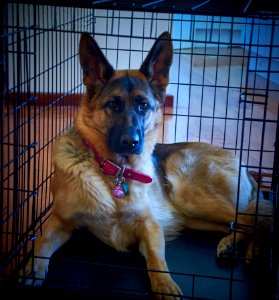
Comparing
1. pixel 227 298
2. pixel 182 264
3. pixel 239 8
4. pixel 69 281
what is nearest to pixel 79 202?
pixel 69 281

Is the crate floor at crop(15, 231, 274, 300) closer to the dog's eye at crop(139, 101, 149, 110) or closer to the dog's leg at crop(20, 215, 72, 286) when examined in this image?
the dog's leg at crop(20, 215, 72, 286)

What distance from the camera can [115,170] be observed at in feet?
7.38

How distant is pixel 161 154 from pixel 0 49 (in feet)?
4.22

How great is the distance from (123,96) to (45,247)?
0.79m

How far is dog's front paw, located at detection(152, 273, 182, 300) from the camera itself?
1.88m

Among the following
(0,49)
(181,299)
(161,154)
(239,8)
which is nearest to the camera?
(0,49)

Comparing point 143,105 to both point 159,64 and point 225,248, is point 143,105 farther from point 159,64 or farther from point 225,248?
point 225,248

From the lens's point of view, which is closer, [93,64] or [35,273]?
[35,273]

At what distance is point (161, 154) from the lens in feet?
9.07

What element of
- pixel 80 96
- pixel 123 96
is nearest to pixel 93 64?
pixel 123 96

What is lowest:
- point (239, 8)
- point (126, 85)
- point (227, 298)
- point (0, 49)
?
point (227, 298)

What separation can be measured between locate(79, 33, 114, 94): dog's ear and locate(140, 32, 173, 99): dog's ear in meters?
0.18

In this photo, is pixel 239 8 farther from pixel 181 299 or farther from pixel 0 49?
pixel 181 299

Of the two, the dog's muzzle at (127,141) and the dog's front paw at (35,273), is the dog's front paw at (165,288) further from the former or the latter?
the dog's muzzle at (127,141)
